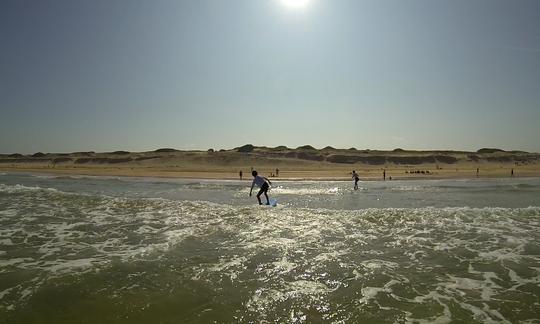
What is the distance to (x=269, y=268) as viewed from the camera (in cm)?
907

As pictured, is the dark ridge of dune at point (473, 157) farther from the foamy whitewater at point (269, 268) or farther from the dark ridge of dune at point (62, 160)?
the dark ridge of dune at point (62, 160)

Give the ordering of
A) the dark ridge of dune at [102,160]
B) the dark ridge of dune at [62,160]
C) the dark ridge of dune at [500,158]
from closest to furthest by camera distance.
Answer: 1. the dark ridge of dune at [102,160]
2. the dark ridge of dune at [500,158]
3. the dark ridge of dune at [62,160]

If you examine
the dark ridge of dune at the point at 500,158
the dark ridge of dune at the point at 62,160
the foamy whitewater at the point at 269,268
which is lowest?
the foamy whitewater at the point at 269,268

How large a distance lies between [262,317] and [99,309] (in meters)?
2.75

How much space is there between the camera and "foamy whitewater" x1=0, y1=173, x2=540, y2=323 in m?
6.66

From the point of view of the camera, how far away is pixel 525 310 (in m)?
6.80

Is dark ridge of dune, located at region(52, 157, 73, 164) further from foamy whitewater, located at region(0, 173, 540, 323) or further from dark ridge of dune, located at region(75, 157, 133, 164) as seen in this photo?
foamy whitewater, located at region(0, 173, 540, 323)

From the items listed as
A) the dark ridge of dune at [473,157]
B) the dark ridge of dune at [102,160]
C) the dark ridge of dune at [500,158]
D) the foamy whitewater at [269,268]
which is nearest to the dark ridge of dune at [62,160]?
the dark ridge of dune at [102,160]

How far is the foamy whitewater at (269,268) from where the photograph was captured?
666 centimetres

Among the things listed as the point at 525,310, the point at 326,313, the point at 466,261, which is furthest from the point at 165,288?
the point at 466,261

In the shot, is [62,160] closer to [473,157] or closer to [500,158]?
[473,157]

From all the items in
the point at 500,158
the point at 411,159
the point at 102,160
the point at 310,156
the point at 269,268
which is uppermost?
the point at 310,156

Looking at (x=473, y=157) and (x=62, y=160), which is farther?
(x=62, y=160)

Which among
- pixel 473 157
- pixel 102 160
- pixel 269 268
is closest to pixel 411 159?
pixel 473 157
